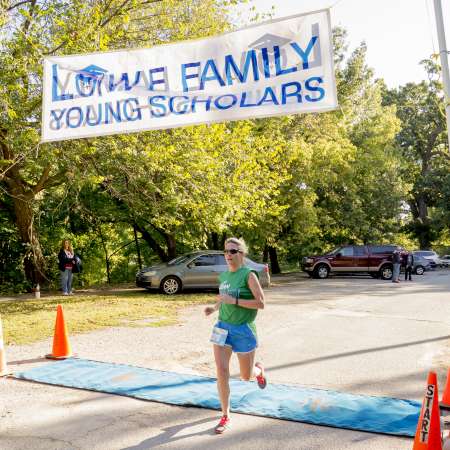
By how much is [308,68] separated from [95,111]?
108 inches

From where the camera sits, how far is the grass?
10208 mm

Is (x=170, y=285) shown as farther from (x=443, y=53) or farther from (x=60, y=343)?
(x=443, y=53)

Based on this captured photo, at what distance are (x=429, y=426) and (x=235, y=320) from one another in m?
1.88

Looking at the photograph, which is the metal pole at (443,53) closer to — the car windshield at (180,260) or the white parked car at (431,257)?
the car windshield at (180,260)

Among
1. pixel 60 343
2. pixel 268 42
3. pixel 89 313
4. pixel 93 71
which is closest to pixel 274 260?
pixel 89 313

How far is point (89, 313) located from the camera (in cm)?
1262

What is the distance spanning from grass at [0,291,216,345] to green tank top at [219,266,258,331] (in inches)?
214

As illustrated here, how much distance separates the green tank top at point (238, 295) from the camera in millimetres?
4961

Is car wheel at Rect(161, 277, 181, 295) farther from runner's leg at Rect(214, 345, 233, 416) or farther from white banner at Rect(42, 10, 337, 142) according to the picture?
runner's leg at Rect(214, 345, 233, 416)

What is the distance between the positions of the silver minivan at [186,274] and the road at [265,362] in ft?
14.7

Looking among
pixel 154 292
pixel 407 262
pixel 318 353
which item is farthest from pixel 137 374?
pixel 407 262

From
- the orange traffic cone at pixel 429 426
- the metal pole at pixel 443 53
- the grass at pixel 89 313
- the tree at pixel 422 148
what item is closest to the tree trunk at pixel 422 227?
the tree at pixel 422 148

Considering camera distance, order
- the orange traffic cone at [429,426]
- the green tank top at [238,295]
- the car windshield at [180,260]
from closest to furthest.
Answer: the orange traffic cone at [429,426]
the green tank top at [238,295]
the car windshield at [180,260]

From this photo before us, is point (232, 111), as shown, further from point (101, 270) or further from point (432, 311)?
point (101, 270)
